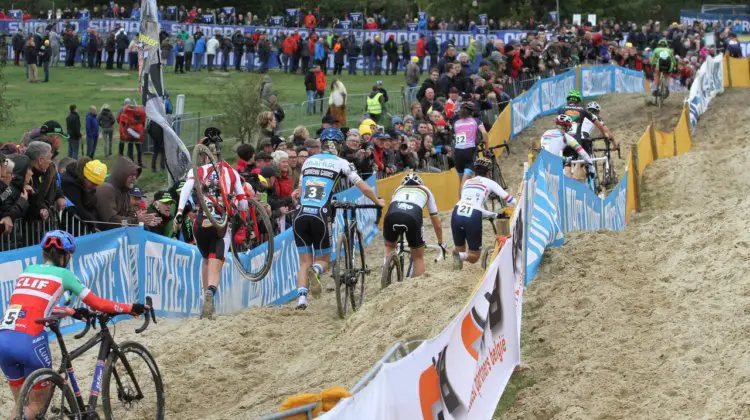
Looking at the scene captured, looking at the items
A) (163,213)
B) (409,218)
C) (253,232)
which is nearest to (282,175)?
(163,213)

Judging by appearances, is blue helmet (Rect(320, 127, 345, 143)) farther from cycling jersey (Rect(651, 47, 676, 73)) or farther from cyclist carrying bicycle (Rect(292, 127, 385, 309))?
cycling jersey (Rect(651, 47, 676, 73))

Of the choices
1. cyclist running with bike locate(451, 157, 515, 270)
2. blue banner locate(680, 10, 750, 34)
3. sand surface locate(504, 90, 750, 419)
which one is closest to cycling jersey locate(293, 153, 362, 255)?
cyclist running with bike locate(451, 157, 515, 270)

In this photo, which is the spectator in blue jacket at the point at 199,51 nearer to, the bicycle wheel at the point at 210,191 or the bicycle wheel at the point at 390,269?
the bicycle wheel at the point at 390,269

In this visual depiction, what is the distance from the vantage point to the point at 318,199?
1342cm

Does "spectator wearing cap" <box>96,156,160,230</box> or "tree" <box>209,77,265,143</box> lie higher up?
"tree" <box>209,77,265,143</box>

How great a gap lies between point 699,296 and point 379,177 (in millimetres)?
9422

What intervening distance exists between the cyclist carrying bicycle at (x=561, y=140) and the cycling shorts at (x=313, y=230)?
5.56 metres

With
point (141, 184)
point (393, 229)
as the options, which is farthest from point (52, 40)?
point (393, 229)

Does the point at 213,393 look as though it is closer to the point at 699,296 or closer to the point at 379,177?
the point at 699,296

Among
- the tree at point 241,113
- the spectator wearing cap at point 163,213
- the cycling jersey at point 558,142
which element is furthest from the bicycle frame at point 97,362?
the tree at point 241,113

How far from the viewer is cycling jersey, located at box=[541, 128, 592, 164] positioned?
18188mm

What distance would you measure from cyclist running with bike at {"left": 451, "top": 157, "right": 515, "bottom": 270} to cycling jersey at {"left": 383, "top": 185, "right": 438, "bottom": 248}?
0.49m

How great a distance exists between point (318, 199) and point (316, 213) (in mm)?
166

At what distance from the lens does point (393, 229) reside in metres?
13.9
